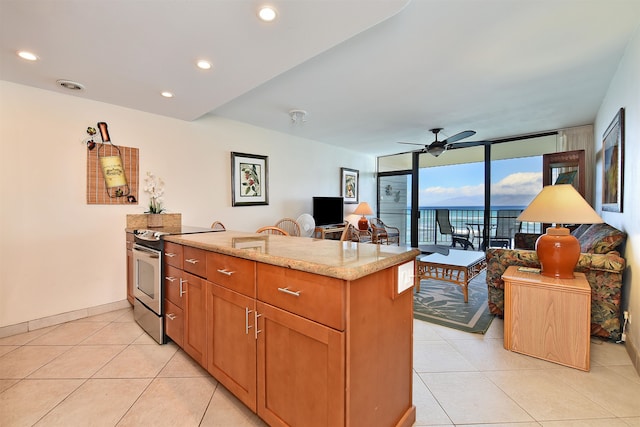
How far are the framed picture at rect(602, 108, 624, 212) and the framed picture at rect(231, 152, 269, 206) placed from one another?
412 centimetres

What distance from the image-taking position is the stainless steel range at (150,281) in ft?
7.22

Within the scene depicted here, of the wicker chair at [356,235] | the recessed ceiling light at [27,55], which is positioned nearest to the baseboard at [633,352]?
the wicker chair at [356,235]

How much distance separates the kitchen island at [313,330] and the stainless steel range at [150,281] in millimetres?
734

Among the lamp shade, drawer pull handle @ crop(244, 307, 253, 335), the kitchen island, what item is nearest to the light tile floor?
the kitchen island

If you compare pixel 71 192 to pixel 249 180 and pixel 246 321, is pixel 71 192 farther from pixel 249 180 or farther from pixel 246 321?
pixel 246 321

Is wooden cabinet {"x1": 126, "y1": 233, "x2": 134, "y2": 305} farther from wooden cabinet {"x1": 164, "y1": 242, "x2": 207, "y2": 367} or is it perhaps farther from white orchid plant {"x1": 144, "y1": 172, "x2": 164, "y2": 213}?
wooden cabinet {"x1": 164, "y1": 242, "x2": 207, "y2": 367}

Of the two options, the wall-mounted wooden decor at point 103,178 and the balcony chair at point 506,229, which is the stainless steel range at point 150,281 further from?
the balcony chair at point 506,229

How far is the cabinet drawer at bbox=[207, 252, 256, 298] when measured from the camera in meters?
1.39

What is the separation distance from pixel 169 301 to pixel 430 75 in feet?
10.1

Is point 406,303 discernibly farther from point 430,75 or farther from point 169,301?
point 430,75

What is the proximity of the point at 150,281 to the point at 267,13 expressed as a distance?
2194 mm

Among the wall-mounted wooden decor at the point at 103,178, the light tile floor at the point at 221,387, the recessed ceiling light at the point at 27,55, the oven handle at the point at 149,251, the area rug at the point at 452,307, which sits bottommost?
the light tile floor at the point at 221,387

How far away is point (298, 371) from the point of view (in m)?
1.16

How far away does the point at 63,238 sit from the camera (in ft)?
9.14
